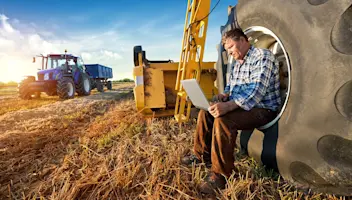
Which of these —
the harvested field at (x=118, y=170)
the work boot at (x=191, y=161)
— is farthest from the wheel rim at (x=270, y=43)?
the work boot at (x=191, y=161)

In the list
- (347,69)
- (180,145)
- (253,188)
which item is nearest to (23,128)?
(180,145)

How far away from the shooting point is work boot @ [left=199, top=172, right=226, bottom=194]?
1645 millimetres

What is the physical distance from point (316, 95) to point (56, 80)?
33.1ft

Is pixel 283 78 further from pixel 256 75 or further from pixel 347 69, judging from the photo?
pixel 347 69

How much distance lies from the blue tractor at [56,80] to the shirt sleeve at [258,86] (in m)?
8.99

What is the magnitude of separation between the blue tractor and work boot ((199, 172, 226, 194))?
29.3 ft

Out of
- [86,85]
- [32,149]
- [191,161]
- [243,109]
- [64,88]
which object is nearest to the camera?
[243,109]

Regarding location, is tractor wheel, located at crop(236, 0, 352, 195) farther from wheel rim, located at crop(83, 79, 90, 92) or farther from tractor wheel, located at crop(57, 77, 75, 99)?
wheel rim, located at crop(83, 79, 90, 92)

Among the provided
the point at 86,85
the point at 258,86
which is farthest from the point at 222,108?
the point at 86,85

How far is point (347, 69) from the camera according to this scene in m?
1.21

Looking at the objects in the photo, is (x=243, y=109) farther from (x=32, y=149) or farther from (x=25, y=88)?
(x=25, y=88)

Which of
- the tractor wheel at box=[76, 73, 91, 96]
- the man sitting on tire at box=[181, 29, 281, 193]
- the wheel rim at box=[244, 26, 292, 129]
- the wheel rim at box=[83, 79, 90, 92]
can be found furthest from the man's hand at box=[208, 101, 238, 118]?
the wheel rim at box=[83, 79, 90, 92]

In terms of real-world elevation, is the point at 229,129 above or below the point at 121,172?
above

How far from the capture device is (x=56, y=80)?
372 inches
